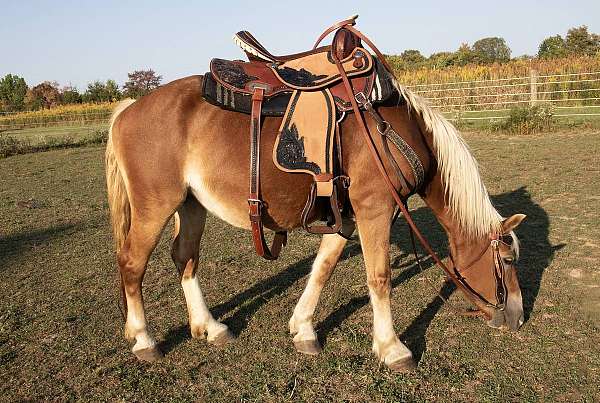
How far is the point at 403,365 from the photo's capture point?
10.3 feet

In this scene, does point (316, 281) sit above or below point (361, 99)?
below

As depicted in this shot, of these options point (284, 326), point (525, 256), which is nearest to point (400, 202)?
point (284, 326)

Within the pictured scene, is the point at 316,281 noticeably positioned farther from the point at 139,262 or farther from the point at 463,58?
the point at 463,58

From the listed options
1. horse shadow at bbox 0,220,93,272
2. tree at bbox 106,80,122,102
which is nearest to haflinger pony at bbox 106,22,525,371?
horse shadow at bbox 0,220,93,272

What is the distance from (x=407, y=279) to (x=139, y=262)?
100 inches

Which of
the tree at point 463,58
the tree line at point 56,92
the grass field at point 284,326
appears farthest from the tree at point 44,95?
the grass field at point 284,326

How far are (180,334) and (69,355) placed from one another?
77cm

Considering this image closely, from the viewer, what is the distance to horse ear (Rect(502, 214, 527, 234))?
3.25m

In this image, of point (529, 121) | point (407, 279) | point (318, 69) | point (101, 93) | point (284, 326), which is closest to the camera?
point (318, 69)

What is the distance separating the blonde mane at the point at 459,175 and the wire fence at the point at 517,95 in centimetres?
1435

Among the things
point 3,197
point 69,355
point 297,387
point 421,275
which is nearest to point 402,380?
point 297,387

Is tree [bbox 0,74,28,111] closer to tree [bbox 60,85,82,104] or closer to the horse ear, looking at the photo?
tree [bbox 60,85,82,104]

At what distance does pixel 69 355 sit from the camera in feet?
11.6

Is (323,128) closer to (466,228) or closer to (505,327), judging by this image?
(466,228)
